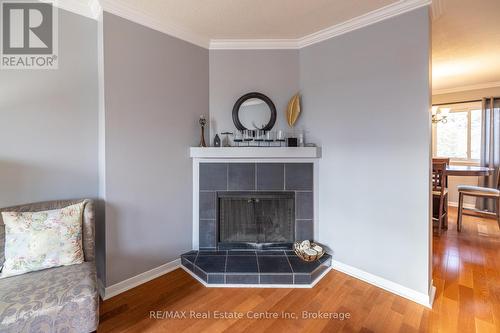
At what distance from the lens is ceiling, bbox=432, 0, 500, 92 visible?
1956mm

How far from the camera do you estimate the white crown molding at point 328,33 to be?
188 centimetres

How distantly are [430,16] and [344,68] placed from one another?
70 cm

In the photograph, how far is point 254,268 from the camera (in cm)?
213

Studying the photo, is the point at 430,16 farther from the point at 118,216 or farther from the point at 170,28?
the point at 118,216

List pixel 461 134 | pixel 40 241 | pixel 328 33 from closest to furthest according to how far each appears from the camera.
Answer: pixel 40 241, pixel 328 33, pixel 461 134

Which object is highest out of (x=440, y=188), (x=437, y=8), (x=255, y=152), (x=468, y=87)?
(x=468, y=87)

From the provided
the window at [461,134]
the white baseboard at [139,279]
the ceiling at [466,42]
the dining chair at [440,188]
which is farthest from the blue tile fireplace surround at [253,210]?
the window at [461,134]

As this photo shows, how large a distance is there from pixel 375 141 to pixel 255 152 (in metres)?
1.12

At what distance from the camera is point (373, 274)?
6.93 ft

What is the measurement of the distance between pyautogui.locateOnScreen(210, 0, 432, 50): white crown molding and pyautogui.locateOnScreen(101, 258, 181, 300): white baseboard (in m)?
2.35

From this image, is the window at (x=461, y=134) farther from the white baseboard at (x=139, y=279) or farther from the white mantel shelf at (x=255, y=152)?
the white baseboard at (x=139, y=279)

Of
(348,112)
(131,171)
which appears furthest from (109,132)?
(348,112)

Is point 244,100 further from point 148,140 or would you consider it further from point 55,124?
point 55,124

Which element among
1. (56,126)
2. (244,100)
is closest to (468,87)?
(244,100)
